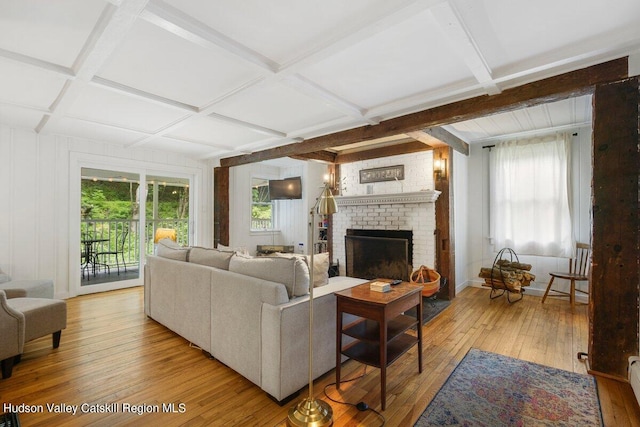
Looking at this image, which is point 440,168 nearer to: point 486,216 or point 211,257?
point 486,216

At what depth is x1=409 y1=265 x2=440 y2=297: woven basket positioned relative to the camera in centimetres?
404

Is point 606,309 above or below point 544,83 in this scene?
below

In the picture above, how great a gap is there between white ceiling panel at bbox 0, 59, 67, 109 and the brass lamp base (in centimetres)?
312

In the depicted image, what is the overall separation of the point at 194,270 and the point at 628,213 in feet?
11.5

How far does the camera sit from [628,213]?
2.12 meters

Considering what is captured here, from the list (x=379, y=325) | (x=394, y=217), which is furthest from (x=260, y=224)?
(x=379, y=325)

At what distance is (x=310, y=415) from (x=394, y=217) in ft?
12.1

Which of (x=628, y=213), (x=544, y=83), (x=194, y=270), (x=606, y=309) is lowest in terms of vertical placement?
(x=606, y=309)

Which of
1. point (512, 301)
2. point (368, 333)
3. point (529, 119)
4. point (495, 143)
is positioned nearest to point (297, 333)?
point (368, 333)

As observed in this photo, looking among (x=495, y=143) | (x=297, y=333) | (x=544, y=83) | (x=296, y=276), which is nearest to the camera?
(x=297, y=333)

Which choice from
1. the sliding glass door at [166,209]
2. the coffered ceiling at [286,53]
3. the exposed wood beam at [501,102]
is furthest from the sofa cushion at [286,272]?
the sliding glass door at [166,209]

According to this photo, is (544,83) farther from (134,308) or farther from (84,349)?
(134,308)

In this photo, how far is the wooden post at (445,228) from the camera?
175 inches

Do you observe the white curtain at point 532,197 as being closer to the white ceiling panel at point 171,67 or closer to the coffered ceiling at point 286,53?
the coffered ceiling at point 286,53
